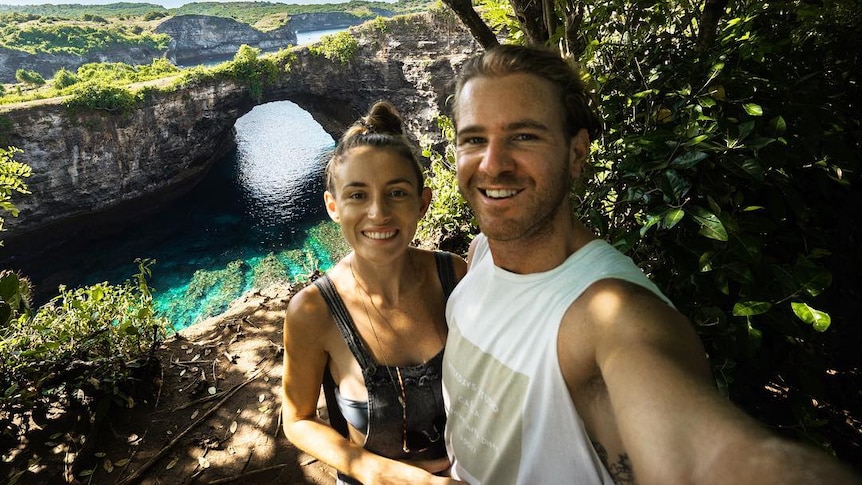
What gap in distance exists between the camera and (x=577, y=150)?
141cm

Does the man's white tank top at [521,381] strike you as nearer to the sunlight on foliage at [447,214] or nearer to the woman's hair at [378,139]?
the woman's hair at [378,139]

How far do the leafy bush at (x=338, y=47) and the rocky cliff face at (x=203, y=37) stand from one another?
53371mm

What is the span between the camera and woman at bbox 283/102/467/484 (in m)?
1.74

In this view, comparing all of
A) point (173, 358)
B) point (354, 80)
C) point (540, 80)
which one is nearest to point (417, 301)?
point (540, 80)

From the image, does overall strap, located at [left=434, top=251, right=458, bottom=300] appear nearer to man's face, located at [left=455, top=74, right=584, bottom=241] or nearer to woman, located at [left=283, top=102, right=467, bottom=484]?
woman, located at [left=283, top=102, right=467, bottom=484]

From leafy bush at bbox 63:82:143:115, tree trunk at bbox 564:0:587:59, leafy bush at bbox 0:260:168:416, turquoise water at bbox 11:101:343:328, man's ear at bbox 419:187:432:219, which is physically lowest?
turquoise water at bbox 11:101:343:328

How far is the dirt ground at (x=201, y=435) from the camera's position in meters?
3.50

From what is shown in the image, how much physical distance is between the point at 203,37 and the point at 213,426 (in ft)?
302

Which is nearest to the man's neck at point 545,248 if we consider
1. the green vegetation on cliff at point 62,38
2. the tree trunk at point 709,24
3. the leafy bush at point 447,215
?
the tree trunk at point 709,24

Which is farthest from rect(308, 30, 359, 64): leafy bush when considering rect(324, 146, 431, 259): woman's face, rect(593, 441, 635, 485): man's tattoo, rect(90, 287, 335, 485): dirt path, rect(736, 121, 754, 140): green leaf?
rect(593, 441, 635, 485): man's tattoo

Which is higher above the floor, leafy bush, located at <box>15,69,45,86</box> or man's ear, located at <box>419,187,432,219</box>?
man's ear, located at <box>419,187,432,219</box>

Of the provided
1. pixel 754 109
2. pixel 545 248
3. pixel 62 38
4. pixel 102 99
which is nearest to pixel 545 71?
pixel 545 248

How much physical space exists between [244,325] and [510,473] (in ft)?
18.5

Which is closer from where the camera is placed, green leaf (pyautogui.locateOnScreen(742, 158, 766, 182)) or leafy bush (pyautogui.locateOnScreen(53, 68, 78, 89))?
green leaf (pyautogui.locateOnScreen(742, 158, 766, 182))
